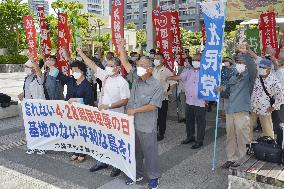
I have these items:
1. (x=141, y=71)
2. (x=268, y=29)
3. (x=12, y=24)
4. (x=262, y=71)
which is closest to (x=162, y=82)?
(x=262, y=71)

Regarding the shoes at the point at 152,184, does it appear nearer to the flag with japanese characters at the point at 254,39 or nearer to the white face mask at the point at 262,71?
the white face mask at the point at 262,71

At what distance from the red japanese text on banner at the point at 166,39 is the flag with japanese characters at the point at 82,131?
3.67 meters

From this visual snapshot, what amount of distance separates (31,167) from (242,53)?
4.17 meters

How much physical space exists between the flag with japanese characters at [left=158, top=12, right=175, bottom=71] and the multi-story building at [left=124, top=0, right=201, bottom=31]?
81425mm

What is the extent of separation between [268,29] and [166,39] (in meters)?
3.32

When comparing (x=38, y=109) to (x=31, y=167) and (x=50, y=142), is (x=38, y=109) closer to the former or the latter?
(x=50, y=142)

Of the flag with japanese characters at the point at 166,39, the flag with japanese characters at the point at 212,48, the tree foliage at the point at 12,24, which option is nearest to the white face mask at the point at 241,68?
the flag with japanese characters at the point at 212,48

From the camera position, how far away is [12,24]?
2550cm

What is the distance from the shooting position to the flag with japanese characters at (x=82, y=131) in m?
5.24

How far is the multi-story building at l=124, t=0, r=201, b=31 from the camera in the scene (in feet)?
313

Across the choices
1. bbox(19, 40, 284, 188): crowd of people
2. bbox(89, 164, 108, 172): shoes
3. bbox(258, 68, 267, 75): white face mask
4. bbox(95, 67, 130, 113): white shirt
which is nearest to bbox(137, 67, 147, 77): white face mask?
bbox(19, 40, 284, 188): crowd of people

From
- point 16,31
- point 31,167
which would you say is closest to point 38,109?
point 31,167

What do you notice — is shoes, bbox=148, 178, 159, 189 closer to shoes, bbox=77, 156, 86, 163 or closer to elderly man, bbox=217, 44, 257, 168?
elderly man, bbox=217, 44, 257, 168

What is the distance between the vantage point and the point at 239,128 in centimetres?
564
